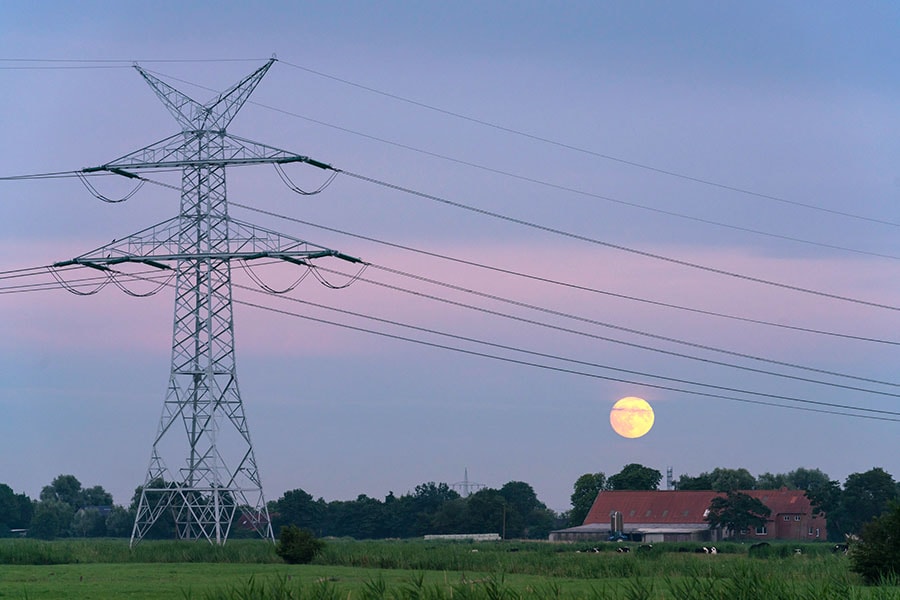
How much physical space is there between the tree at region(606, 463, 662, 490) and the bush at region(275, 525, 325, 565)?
4874 inches

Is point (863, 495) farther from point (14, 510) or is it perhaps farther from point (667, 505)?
point (14, 510)

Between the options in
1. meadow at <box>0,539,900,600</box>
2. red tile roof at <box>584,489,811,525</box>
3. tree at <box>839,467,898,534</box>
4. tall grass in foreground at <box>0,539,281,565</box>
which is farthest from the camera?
red tile roof at <box>584,489,811,525</box>

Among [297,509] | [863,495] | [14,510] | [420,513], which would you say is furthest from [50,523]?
[863,495]

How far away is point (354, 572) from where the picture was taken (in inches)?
2297

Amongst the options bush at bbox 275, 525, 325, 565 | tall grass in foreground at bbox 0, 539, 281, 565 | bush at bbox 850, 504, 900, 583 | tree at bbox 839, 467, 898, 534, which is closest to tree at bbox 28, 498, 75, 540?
tall grass in foreground at bbox 0, 539, 281, 565

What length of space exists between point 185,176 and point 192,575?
77.3 ft

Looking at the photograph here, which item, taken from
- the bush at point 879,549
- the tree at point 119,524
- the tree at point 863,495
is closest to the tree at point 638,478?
the tree at point 863,495

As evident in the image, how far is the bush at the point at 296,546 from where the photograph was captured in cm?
6612

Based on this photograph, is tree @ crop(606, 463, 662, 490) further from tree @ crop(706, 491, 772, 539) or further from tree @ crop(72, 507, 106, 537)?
tree @ crop(72, 507, 106, 537)

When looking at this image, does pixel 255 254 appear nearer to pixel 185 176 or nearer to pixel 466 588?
pixel 185 176

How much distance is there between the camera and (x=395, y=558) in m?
68.2

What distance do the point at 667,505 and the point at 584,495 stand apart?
30939 mm

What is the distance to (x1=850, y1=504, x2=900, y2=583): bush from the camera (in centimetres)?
4816

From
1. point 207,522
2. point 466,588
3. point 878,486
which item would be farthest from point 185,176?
point 878,486
